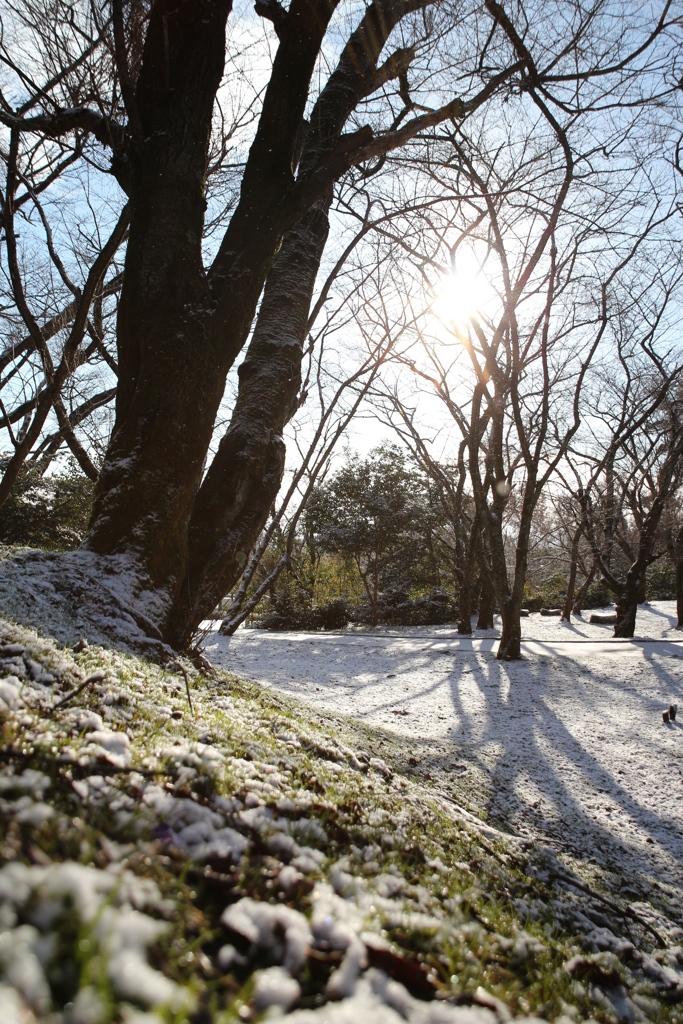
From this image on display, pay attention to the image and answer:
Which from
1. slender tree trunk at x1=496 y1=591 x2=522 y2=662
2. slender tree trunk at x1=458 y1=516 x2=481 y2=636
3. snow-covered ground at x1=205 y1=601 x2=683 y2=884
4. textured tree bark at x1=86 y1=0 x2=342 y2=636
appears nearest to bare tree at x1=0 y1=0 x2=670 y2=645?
textured tree bark at x1=86 y1=0 x2=342 y2=636

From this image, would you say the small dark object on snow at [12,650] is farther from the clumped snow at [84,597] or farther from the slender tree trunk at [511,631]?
the slender tree trunk at [511,631]

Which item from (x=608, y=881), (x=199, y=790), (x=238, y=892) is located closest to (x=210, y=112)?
(x=199, y=790)

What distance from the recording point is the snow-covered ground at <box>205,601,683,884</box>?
105 inches

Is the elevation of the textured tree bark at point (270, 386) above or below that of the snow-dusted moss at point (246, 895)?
above

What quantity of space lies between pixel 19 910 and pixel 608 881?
238 centimetres

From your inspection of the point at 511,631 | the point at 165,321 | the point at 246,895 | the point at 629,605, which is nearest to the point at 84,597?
the point at 165,321

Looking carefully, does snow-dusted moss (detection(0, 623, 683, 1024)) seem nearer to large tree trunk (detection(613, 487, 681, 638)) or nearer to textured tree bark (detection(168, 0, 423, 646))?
textured tree bark (detection(168, 0, 423, 646))

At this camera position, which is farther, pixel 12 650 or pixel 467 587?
pixel 467 587

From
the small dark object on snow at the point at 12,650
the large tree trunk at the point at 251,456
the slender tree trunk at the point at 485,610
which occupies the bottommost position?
the slender tree trunk at the point at 485,610

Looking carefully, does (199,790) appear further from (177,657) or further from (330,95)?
(330,95)

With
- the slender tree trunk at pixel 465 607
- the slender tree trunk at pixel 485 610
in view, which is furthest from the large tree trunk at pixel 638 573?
the slender tree trunk at pixel 465 607

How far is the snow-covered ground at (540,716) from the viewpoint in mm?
2664

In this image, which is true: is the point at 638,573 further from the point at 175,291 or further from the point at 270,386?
the point at 175,291

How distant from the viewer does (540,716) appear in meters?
4.56
